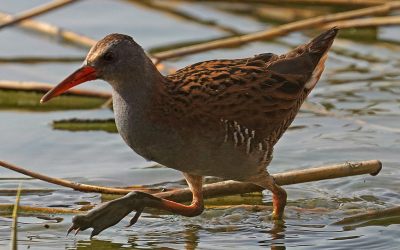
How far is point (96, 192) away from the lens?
16.6ft

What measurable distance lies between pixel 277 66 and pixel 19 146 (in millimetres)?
2685

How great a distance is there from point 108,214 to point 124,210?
4.5 inches

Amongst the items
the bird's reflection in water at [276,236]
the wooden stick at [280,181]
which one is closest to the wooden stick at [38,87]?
the wooden stick at [280,181]

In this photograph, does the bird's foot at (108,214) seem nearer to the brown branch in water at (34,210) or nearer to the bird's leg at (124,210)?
the bird's leg at (124,210)

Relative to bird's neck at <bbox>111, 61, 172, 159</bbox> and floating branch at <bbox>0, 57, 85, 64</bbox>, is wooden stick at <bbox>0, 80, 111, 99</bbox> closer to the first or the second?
floating branch at <bbox>0, 57, 85, 64</bbox>

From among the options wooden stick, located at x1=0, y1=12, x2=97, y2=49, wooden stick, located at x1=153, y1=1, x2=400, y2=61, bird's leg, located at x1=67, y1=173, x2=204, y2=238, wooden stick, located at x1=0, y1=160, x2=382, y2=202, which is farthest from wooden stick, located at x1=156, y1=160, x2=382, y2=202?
A: wooden stick, located at x1=0, y1=12, x2=97, y2=49

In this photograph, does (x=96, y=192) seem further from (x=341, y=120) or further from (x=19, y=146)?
(x=341, y=120)

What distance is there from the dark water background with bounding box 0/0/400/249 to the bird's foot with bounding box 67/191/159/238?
0.80ft

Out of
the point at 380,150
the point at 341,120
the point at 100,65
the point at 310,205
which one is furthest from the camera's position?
the point at 341,120

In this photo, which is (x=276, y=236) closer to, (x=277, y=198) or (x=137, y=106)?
(x=277, y=198)

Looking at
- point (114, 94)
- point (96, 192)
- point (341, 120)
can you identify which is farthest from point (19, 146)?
point (341, 120)

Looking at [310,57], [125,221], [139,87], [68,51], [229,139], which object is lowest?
[125,221]

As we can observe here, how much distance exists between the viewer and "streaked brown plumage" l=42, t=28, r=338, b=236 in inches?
163

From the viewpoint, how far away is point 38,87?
7.11 meters
